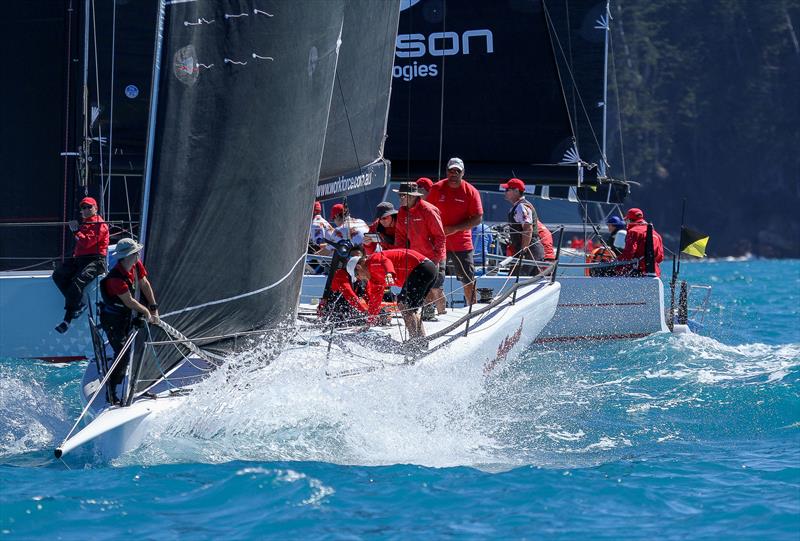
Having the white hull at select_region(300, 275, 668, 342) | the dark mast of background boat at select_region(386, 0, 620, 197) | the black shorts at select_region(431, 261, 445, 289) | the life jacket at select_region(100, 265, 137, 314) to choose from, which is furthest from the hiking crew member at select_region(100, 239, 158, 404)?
the dark mast of background boat at select_region(386, 0, 620, 197)

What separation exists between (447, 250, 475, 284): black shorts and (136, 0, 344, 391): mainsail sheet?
121 inches

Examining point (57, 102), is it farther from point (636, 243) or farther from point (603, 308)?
point (636, 243)

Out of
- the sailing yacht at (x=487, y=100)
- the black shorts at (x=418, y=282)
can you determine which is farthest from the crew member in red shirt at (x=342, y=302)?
the sailing yacht at (x=487, y=100)

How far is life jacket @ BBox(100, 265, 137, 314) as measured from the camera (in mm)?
6851

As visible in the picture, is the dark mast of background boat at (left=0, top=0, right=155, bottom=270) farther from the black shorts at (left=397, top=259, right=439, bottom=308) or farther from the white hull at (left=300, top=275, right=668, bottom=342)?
the black shorts at (left=397, top=259, right=439, bottom=308)

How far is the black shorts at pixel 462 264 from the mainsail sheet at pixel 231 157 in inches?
121

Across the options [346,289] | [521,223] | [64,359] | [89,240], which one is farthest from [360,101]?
[64,359]

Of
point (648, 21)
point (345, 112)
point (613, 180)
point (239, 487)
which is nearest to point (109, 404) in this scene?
point (239, 487)

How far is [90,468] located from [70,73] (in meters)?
7.20

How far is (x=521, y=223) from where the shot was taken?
1137cm

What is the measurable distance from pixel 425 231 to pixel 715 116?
67.3 meters

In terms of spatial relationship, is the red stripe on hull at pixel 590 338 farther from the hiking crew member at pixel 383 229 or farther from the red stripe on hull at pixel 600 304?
the hiking crew member at pixel 383 229

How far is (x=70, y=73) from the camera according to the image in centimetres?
1221

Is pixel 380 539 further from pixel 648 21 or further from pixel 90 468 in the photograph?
pixel 648 21
